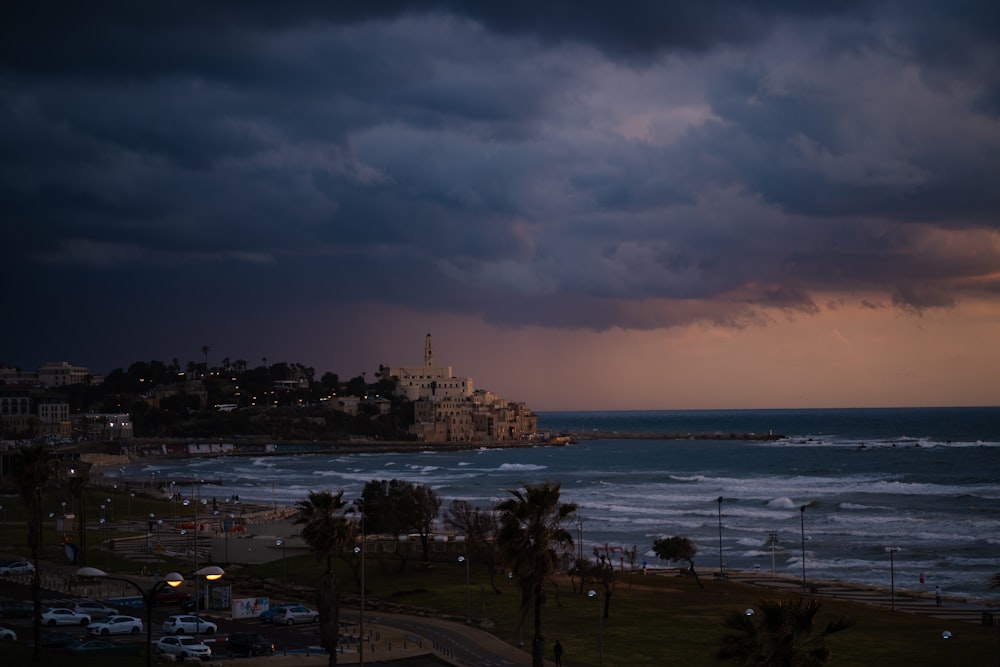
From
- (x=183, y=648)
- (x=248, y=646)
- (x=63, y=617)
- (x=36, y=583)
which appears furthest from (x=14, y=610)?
(x=248, y=646)

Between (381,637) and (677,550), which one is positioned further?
(677,550)

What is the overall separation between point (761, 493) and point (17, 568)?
73692 mm

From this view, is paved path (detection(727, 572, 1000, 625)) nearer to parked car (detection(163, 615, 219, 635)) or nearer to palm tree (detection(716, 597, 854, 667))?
palm tree (detection(716, 597, 854, 667))

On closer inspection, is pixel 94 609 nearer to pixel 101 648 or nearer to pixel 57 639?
pixel 57 639

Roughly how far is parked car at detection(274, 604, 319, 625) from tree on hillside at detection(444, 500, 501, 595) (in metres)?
9.65

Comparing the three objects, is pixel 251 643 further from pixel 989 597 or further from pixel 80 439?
pixel 80 439

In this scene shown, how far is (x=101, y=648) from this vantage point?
102ft

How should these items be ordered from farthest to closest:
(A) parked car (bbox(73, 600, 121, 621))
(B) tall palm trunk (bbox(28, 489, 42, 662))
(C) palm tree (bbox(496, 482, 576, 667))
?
1. (A) parked car (bbox(73, 600, 121, 621))
2. (B) tall palm trunk (bbox(28, 489, 42, 662))
3. (C) palm tree (bbox(496, 482, 576, 667))

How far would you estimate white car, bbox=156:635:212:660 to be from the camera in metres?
31.1

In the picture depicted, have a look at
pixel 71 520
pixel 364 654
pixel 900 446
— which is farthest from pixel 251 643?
pixel 900 446

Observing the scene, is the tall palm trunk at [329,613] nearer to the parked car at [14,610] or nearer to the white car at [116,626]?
the white car at [116,626]

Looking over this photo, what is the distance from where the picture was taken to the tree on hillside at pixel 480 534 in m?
48.2

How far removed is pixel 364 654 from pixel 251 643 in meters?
3.48

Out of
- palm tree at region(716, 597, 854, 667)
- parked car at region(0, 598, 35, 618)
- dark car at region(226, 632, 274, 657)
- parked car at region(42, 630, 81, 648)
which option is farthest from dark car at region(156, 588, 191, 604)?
palm tree at region(716, 597, 854, 667)
